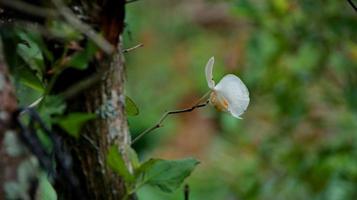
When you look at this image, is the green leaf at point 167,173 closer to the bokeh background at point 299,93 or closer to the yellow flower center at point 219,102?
the yellow flower center at point 219,102

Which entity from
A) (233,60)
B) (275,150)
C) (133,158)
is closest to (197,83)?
(233,60)

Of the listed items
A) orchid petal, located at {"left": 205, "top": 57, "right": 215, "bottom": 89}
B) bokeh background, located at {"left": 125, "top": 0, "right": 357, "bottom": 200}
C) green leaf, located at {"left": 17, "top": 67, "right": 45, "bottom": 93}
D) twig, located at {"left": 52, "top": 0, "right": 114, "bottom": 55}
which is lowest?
bokeh background, located at {"left": 125, "top": 0, "right": 357, "bottom": 200}

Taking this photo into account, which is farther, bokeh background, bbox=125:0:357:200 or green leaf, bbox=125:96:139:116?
bokeh background, bbox=125:0:357:200

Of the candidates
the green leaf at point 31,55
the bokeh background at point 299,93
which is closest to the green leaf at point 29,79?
the green leaf at point 31,55

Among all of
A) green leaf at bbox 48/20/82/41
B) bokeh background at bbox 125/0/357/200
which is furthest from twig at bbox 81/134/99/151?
bokeh background at bbox 125/0/357/200

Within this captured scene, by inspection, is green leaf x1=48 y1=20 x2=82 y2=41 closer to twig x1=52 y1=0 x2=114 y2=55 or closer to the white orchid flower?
twig x1=52 y1=0 x2=114 y2=55

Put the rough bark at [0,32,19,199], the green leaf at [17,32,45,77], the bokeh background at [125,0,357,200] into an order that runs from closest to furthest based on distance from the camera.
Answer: the rough bark at [0,32,19,199], the green leaf at [17,32,45,77], the bokeh background at [125,0,357,200]

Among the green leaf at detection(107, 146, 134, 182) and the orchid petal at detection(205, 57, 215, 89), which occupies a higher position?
the orchid petal at detection(205, 57, 215, 89)
